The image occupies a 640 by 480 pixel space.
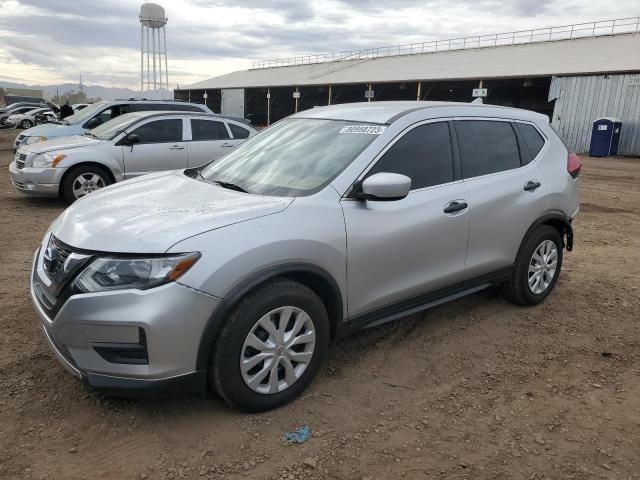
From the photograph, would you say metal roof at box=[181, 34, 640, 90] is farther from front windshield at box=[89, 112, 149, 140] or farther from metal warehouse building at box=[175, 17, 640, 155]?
front windshield at box=[89, 112, 149, 140]

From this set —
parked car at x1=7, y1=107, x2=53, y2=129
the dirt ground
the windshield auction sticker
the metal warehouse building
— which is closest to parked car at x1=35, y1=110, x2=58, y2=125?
parked car at x1=7, y1=107, x2=53, y2=129

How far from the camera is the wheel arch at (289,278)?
258 centimetres

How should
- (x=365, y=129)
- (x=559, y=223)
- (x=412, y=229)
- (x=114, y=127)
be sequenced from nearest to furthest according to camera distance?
(x=412, y=229) → (x=365, y=129) → (x=559, y=223) → (x=114, y=127)

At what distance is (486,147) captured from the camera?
161 inches

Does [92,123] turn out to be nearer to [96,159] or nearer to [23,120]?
[96,159]

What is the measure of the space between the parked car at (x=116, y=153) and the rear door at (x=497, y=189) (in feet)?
19.8

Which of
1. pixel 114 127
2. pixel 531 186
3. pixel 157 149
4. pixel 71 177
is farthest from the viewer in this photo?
pixel 114 127

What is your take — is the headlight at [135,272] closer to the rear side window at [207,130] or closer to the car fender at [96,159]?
the car fender at [96,159]

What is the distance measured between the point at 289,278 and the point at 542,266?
2.77 metres

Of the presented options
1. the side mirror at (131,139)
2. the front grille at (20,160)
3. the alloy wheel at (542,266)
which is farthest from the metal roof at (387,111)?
the front grille at (20,160)

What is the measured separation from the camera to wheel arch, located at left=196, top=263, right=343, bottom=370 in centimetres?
258

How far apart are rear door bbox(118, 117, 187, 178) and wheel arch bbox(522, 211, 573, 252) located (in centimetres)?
629

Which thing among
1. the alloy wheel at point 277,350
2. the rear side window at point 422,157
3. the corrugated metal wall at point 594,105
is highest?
the corrugated metal wall at point 594,105

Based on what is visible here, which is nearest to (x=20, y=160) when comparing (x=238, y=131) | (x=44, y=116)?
(x=238, y=131)
